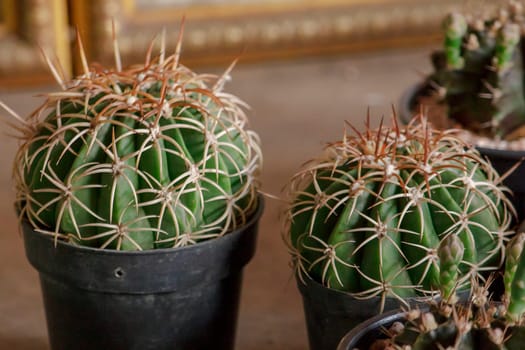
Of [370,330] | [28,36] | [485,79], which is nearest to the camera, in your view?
[370,330]

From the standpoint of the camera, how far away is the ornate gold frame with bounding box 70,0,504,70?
2506 millimetres

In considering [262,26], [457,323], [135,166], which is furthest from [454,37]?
[262,26]

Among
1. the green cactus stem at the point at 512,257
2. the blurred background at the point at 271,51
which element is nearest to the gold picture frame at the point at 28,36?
the blurred background at the point at 271,51

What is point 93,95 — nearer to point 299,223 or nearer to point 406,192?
point 299,223

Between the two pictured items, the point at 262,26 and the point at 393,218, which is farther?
the point at 262,26

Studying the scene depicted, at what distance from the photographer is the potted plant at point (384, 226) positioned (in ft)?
3.69

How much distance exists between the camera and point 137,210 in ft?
3.78

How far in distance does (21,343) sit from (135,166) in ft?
1.51

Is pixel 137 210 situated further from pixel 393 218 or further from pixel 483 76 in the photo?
pixel 483 76

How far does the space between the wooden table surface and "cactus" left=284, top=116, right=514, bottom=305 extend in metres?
0.18

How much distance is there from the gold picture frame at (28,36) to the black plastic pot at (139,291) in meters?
1.30

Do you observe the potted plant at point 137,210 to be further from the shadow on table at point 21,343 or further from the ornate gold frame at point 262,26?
the ornate gold frame at point 262,26

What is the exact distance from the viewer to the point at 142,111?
1.18 metres

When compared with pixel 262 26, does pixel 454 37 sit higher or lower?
higher
